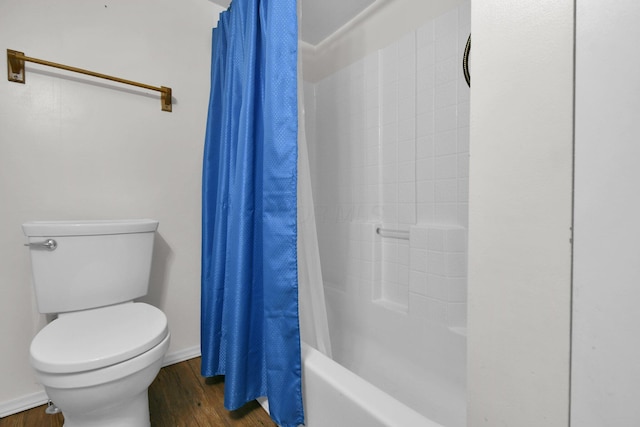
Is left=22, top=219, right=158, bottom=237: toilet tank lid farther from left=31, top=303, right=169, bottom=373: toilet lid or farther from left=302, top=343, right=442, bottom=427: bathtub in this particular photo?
left=302, top=343, right=442, bottom=427: bathtub

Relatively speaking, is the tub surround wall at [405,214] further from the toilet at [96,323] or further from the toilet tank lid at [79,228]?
the toilet tank lid at [79,228]

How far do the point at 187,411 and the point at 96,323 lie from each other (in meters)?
0.52

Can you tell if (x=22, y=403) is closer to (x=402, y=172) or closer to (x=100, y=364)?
(x=100, y=364)

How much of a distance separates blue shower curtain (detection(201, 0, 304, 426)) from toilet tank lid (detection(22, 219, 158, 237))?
0.30 m

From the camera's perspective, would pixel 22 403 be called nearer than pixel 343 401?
No

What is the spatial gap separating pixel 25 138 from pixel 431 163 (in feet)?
5.88

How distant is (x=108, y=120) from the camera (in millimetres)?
1309

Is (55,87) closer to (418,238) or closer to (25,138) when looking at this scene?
(25,138)

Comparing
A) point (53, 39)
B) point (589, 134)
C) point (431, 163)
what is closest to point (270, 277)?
point (589, 134)

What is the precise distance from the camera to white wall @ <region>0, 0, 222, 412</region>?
1128 millimetres

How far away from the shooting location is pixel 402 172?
4.76ft

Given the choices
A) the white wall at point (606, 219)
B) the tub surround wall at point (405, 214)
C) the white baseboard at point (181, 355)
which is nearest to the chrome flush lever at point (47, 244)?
the white baseboard at point (181, 355)

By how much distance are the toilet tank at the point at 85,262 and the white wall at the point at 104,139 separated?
0.71 feet

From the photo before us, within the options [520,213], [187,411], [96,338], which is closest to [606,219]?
[520,213]
